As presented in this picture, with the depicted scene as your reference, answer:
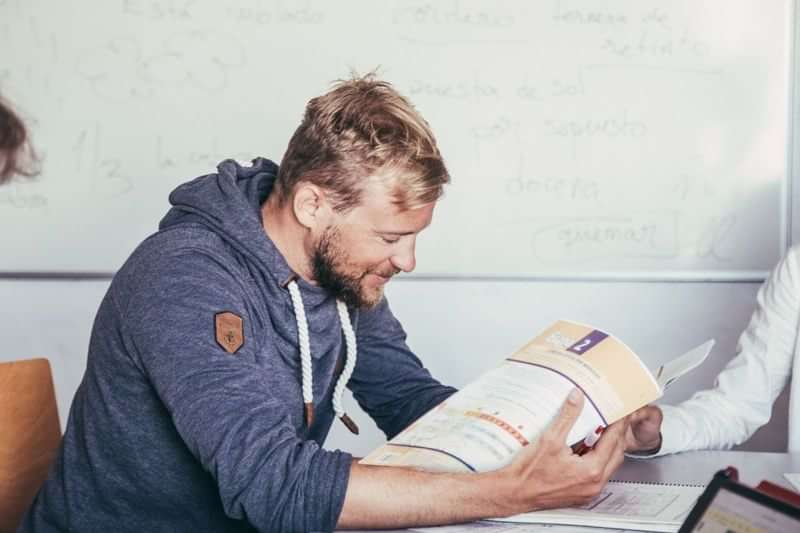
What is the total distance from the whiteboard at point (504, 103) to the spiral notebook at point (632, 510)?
3.78 ft

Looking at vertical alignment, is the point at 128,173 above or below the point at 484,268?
above

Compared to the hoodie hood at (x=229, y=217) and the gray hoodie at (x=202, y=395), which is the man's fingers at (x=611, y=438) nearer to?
the gray hoodie at (x=202, y=395)

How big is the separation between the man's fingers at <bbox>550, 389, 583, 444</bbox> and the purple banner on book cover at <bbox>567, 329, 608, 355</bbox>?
0.32 ft

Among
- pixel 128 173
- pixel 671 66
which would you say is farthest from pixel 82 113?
pixel 671 66

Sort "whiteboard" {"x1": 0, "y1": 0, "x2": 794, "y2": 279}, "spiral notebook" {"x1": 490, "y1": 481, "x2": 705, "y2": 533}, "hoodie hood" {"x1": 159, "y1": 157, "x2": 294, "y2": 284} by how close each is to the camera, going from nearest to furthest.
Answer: "spiral notebook" {"x1": 490, "y1": 481, "x2": 705, "y2": 533} < "hoodie hood" {"x1": 159, "y1": 157, "x2": 294, "y2": 284} < "whiteboard" {"x1": 0, "y1": 0, "x2": 794, "y2": 279}

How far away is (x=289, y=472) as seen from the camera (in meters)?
1.18

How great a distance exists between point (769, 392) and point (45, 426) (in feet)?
3.94

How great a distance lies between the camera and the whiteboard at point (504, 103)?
2.37 m

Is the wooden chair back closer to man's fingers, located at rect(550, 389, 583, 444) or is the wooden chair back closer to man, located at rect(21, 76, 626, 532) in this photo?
man, located at rect(21, 76, 626, 532)

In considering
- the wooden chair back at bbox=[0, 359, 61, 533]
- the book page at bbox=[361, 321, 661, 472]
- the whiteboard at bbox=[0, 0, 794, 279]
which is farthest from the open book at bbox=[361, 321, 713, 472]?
the whiteboard at bbox=[0, 0, 794, 279]

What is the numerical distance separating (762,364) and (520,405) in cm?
78

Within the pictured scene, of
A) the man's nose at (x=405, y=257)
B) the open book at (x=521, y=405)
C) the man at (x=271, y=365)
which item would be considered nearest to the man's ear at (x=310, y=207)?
the man at (x=271, y=365)

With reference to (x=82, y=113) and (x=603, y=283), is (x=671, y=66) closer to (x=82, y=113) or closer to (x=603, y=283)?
(x=603, y=283)

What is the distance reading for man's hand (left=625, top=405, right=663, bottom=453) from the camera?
148 cm
